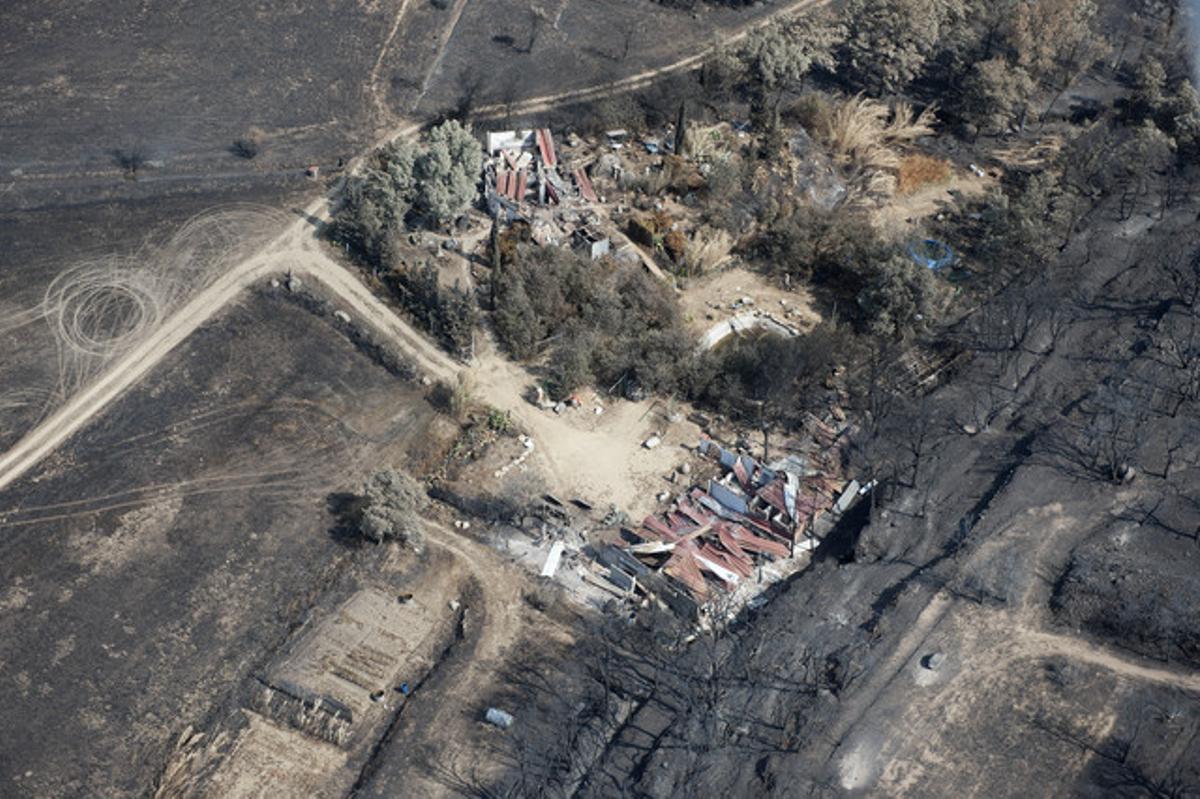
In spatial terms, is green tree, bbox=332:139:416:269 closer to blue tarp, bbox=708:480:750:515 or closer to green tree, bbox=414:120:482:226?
green tree, bbox=414:120:482:226

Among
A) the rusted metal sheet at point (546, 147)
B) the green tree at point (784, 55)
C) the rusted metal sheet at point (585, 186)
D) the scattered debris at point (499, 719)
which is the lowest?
the scattered debris at point (499, 719)

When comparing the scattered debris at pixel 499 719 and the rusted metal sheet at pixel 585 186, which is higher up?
the rusted metal sheet at pixel 585 186

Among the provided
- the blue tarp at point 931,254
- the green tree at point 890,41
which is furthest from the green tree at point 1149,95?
the blue tarp at point 931,254

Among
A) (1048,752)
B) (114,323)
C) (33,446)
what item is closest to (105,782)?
(33,446)

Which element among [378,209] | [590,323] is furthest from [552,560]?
[378,209]

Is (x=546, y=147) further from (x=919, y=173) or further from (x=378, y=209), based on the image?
(x=919, y=173)

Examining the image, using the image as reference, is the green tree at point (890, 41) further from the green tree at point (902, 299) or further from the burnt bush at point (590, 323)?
the burnt bush at point (590, 323)
